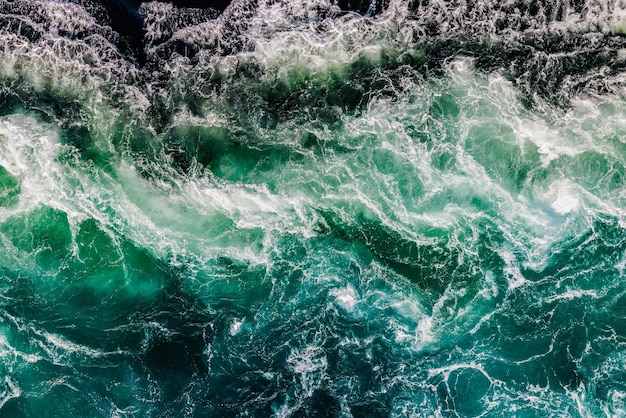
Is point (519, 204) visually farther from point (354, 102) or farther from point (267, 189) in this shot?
point (267, 189)

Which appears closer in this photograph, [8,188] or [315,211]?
[315,211]

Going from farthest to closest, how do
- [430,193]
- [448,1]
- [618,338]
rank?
[448,1] → [430,193] → [618,338]

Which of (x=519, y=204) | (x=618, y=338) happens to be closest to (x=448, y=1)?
(x=519, y=204)

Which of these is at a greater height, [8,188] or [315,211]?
[315,211]

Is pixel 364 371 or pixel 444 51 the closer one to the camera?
pixel 364 371

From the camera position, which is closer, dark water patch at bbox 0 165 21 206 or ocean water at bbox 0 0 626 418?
ocean water at bbox 0 0 626 418

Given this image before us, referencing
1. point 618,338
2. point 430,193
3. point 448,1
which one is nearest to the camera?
point 618,338

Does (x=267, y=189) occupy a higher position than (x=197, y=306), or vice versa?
(x=267, y=189)

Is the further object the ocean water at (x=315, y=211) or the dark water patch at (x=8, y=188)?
the dark water patch at (x=8, y=188)
